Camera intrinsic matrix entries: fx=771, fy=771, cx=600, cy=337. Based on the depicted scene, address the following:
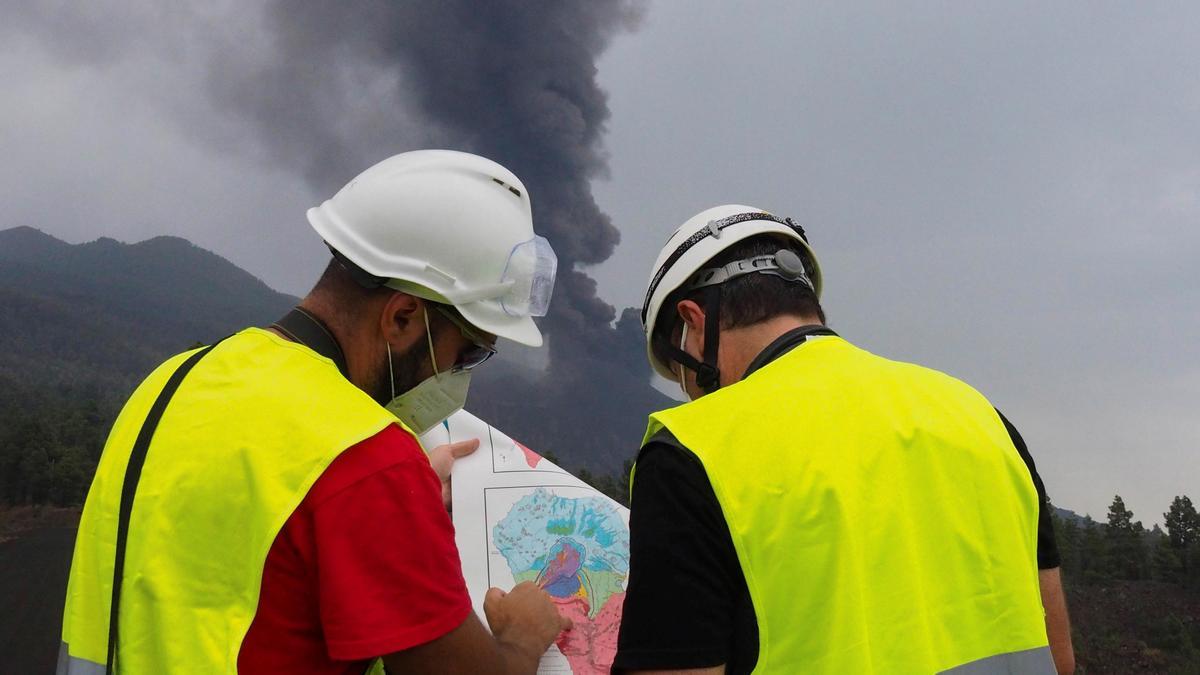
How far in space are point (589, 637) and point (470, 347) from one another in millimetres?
1248

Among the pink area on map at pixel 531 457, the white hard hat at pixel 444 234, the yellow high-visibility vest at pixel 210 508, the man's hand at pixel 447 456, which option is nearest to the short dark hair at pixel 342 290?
the white hard hat at pixel 444 234

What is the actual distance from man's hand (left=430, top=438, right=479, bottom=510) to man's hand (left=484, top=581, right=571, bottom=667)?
2.15 feet

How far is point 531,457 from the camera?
139 inches

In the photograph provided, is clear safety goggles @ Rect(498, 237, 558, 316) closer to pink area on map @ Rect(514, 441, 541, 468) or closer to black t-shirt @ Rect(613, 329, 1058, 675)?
pink area on map @ Rect(514, 441, 541, 468)

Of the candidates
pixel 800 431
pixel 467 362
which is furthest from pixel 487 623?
pixel 800 431

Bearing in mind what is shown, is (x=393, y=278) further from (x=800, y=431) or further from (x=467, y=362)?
(x=800, y=431)

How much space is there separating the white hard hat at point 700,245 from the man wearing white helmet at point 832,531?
74 cm

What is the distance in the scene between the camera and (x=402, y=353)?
237 cm

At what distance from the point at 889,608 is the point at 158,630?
165cm

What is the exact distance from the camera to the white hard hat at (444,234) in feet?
8.02

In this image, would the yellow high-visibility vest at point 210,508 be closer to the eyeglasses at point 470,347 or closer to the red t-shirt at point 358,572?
the red t-shirt at point 358,572

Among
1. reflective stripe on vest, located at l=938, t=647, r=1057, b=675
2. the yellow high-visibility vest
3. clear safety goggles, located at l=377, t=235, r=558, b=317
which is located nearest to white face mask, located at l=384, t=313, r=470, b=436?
clear safety goggles, located at l=377, t=235, r=558, b=317

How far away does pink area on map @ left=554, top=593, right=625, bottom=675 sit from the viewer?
2881mm

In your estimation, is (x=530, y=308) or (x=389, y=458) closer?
(x=389, y=458)
